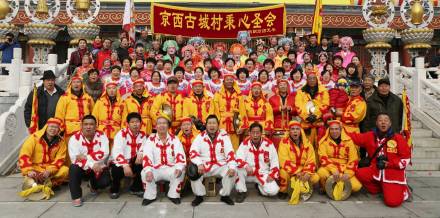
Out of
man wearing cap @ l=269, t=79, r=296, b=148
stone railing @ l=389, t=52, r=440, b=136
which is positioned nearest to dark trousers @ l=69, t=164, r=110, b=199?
man wearing cap @ l=269, t=79, r=296, b=148

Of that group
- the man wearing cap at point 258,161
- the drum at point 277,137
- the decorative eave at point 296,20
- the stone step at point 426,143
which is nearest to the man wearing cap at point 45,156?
the man wearing cap at point 258,161

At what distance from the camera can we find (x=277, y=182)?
5754 millimetres

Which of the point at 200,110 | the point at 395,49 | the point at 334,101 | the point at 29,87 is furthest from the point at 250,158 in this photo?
the point at 395,49

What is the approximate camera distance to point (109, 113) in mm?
6477

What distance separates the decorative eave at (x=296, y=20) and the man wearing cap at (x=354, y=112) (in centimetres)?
996

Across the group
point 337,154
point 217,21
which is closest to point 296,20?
point 217,21

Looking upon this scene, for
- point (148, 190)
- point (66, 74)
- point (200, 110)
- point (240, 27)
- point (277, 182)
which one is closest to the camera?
point (148, 190)

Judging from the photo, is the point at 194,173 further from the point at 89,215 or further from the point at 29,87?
the point at 29,87

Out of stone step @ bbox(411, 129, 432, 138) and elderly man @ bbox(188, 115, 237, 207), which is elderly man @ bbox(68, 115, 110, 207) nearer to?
elderly man @ bbox(188, 115, 237, 207)

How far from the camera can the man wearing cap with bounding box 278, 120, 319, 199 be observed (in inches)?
224

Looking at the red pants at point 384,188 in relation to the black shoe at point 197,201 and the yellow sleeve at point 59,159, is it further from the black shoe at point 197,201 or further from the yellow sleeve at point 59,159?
the yellow sleeve at point 59,159

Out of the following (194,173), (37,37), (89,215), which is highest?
(37,37)

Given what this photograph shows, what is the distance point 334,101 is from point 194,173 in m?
3.14

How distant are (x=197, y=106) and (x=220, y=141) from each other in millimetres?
1233
